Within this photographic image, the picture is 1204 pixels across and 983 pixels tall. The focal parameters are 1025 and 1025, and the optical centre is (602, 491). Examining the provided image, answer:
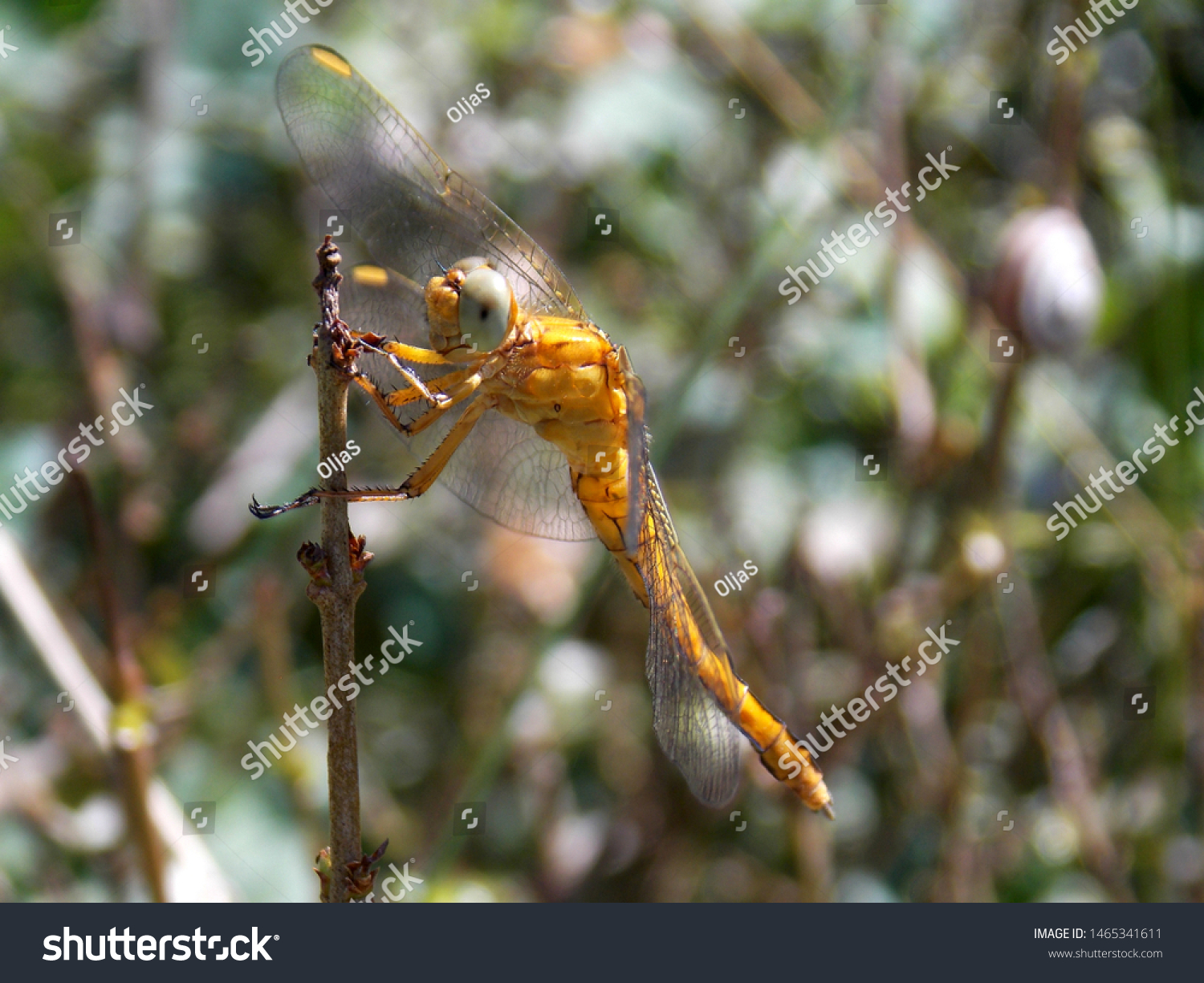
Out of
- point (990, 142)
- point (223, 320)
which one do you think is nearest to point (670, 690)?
point (223, 320)

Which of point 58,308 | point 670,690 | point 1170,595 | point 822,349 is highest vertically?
point 58,308

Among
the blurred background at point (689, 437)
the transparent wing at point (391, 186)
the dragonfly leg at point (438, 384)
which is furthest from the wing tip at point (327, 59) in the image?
the blurred background at point (689, 437)

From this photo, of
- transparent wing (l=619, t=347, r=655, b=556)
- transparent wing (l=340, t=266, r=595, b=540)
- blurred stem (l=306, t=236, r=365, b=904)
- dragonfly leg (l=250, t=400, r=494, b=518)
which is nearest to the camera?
blurred stem (l=306, t=236, r=365, b=904)

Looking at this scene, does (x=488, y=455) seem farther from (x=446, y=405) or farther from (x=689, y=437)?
(x=689, y=437)

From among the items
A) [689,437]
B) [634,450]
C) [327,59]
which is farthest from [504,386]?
[689,437]

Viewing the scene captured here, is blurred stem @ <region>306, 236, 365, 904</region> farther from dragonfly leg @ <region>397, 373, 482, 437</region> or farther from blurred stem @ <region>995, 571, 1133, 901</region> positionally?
blurred stem @ <region>995, 571, 1133, 901</region>

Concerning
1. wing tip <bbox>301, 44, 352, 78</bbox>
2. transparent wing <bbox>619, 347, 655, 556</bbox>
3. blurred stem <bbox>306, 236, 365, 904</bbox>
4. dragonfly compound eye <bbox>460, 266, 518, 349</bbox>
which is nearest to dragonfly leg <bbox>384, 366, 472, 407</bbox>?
dragonfly compound eye <bbox>460, 266, 518, 349</bbox>

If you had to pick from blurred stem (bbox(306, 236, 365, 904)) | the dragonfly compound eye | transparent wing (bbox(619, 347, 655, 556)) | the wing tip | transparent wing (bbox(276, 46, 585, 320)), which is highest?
the wing tip

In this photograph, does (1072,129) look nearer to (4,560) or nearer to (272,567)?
(272,567)
